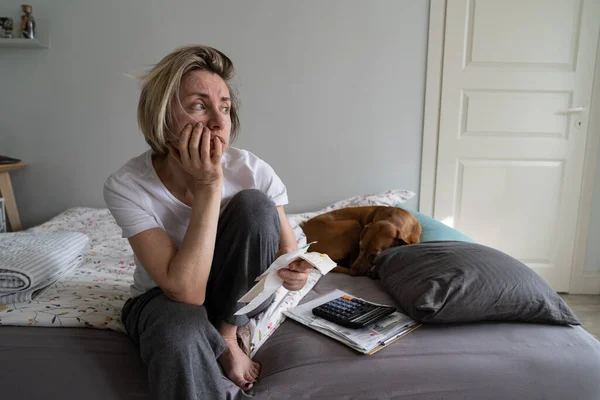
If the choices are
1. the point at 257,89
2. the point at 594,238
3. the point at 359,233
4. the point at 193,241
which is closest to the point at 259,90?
the point at 257,89

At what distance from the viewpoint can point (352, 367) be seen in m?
0.92

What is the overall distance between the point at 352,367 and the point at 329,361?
5 cm

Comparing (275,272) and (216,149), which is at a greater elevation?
(216,149)

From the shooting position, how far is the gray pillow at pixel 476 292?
3.49 feet

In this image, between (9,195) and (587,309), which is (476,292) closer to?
(587,309)

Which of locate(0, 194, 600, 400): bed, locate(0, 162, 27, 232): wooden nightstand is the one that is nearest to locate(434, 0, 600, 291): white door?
locate(0, 194, 600, 400): bed

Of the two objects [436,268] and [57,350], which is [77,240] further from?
[436,268]

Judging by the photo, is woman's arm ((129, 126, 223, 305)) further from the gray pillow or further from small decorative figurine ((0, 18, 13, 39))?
small decorative figurine ((0, 18, 13, 39))

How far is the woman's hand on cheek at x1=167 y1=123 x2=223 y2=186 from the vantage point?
0.91 meters

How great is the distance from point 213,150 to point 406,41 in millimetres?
1830

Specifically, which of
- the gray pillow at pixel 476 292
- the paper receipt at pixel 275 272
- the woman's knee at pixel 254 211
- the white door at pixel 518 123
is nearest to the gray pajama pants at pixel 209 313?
the woman's knee at pixel 254 211

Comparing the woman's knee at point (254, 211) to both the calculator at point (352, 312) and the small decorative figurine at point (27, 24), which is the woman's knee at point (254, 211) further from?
the small decorative figurine at point (27, 24)

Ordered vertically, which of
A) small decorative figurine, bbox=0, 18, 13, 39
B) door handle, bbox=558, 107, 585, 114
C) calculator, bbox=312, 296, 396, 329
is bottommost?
calculator, bbox=312, 296, 396, 329

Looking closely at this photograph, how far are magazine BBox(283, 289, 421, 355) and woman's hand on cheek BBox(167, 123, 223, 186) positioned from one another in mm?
454
